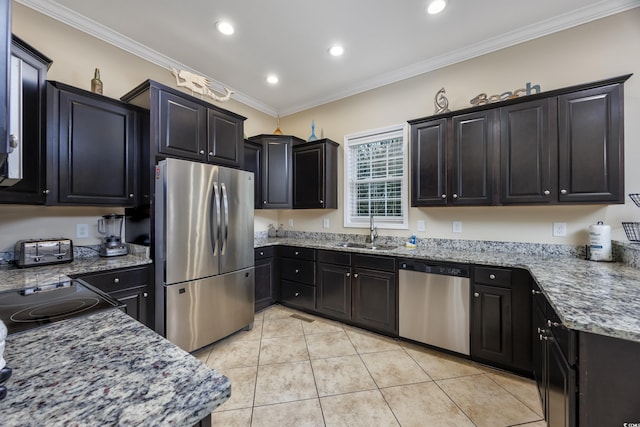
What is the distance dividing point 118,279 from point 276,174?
86.2 inches

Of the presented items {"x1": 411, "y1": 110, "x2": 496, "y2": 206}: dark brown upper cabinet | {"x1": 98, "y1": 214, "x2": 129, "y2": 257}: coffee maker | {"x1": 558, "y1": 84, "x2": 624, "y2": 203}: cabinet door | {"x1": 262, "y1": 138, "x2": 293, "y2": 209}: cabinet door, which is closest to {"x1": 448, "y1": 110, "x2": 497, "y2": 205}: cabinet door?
{"x1": 411, "y1": 110, "x2": 496, "y2": 206}: dark brown upper cabinet

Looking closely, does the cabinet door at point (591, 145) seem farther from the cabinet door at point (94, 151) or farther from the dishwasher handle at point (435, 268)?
the cabinet door at point (94, 151)

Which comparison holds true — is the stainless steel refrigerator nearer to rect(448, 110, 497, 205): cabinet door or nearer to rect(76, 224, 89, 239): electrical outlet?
rect(76, 224, 89, 239): electrical outlet

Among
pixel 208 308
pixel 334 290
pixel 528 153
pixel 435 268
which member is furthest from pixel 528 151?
pixel 208 308

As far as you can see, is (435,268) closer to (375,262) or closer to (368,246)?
(375,262)

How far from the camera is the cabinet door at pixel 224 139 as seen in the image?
2613mm

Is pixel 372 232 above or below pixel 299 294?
above

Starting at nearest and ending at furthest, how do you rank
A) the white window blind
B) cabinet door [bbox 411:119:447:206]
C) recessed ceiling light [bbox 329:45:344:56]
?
cabinet door [bbox 411:119:447:206] < recessed ceiling light [bbox 329:45:344:56] < the white window blind

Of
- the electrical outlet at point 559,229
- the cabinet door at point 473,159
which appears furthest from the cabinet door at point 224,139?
the electrical outlet at point 559,229

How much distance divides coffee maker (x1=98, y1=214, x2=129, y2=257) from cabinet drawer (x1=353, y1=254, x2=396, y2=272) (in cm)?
227

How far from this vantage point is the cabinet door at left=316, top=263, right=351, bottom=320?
2.93m

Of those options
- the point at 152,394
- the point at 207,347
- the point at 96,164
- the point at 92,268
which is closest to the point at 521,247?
the point at 152,394

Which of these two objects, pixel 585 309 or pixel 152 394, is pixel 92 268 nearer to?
pixel 152 394

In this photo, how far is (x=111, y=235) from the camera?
2.41 meters
